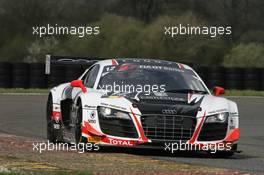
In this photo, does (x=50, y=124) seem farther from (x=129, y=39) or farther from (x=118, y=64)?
(x=129, y=39)

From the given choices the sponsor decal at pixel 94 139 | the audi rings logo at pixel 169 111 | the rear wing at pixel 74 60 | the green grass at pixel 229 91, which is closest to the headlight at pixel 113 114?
the sponsor decal at pixel 94 139

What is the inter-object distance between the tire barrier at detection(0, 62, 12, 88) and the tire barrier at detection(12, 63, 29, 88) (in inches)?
5.3

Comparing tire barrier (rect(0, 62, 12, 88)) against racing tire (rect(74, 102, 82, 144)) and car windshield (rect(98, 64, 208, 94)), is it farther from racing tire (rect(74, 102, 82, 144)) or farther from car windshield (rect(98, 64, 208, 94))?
racing tire (rect(74, 102, 82, 144))

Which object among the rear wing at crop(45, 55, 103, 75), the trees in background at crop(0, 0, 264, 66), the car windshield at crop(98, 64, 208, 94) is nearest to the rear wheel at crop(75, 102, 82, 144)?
the car windshield at crop(98, 64, 208, 94)

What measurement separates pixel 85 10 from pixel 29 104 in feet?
93.6

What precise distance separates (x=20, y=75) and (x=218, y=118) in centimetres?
1911

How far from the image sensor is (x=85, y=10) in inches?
1994

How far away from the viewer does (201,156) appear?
11.0 m

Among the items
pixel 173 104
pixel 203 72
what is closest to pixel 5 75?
pixel 203 72

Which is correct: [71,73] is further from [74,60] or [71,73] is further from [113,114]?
[113,114]

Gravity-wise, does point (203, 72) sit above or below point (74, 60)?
above

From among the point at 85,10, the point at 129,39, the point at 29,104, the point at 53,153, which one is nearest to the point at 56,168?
the point at 53,153

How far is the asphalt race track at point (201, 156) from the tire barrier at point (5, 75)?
10.7 feet

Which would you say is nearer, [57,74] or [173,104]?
[173,104]
